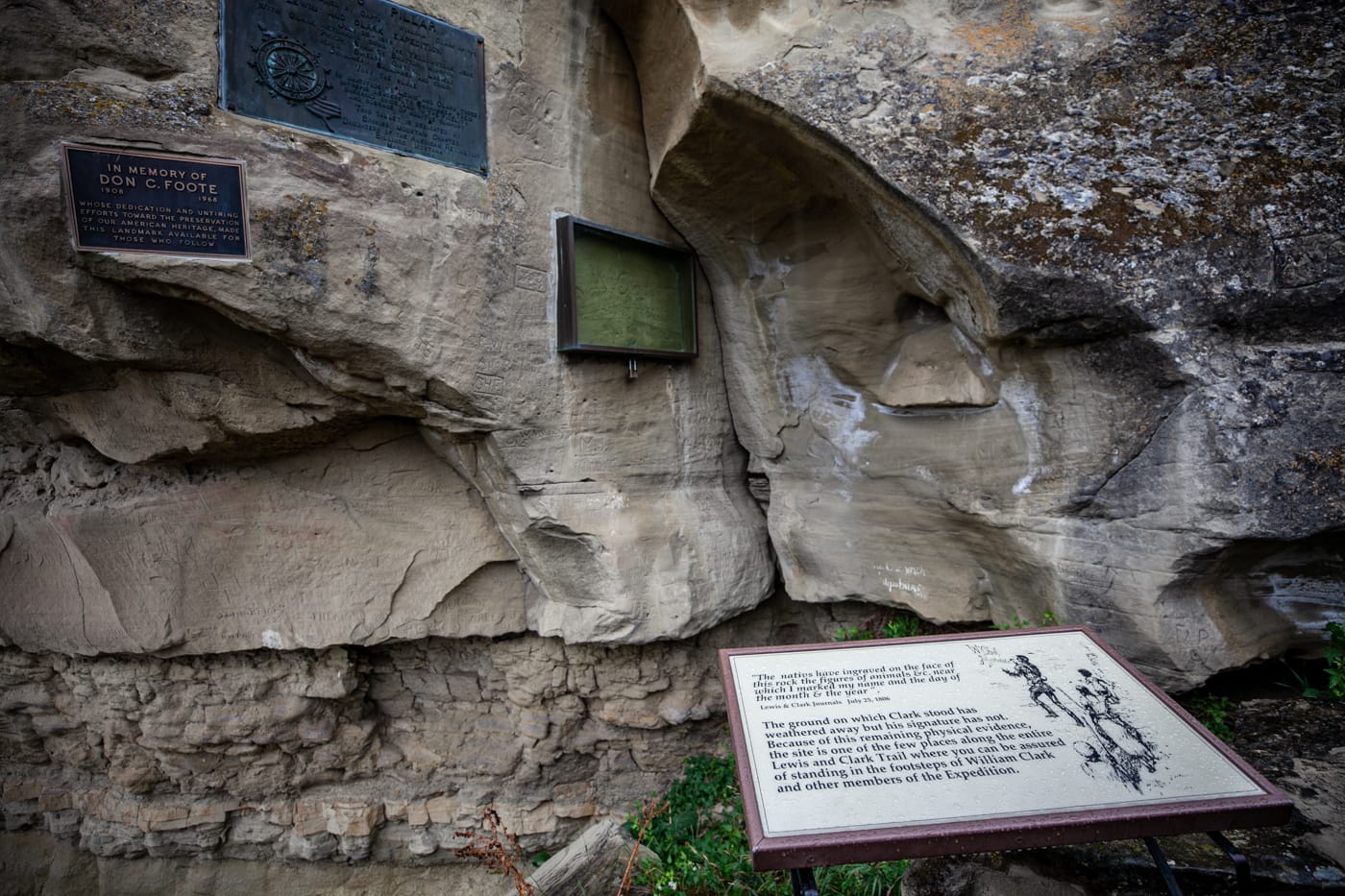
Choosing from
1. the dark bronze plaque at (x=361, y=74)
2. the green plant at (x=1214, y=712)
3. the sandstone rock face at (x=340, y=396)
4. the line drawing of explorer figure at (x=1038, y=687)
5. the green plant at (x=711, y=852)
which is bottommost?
the green plant at (x=711, y=852)

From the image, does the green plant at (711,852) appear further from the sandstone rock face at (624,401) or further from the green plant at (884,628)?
the green plant at (884,628)

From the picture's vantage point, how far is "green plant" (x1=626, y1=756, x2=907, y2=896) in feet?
9.27

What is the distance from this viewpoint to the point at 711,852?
3.49 meters

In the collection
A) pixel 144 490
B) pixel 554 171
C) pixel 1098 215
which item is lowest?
pixel 144 490

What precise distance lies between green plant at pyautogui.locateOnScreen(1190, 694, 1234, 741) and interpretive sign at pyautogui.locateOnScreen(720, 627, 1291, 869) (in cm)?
115

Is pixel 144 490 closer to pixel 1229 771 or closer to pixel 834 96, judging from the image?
pixel 834 96

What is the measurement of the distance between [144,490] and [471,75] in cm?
266

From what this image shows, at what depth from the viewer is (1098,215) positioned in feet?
8.86

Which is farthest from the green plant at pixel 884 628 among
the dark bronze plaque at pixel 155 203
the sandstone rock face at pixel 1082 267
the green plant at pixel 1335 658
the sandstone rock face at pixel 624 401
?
the dark bronze plaque at pixel 155 203

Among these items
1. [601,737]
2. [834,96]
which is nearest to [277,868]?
[601,737]

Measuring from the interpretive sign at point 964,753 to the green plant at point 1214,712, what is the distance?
1.15 metres

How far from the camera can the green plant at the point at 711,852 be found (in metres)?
2.83

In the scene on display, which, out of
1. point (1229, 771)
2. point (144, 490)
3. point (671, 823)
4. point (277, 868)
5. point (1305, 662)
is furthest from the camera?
point (277, 868)

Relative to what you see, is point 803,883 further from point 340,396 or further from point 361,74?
point 361,74
